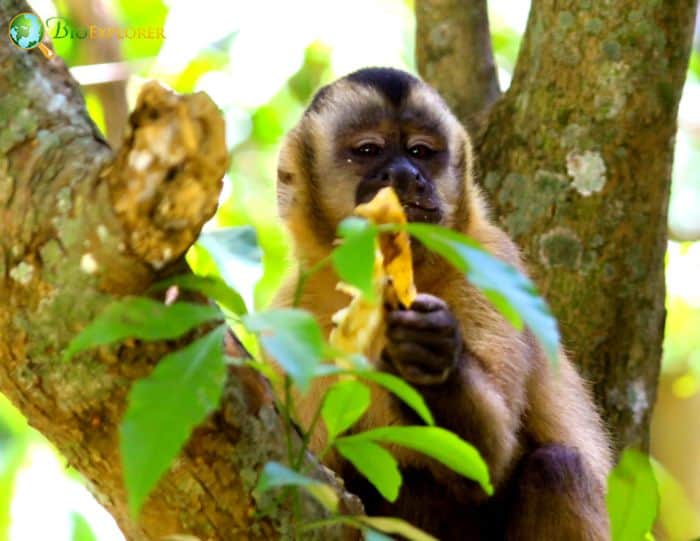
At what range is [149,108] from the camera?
2.81 m

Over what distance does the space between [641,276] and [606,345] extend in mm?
350

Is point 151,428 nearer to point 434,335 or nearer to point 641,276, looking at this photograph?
point 434,335

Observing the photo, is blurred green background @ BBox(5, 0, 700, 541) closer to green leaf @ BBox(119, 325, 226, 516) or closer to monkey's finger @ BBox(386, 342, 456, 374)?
monkey's finger @ BBox(386, 342, 456, 374)

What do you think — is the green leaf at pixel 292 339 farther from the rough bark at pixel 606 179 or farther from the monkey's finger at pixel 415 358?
the rough bark at pixel 606 179

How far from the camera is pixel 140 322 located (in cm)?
239

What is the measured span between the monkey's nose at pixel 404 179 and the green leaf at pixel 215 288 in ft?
7.92

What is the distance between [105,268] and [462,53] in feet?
13.2

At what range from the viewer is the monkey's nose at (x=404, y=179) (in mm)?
5078

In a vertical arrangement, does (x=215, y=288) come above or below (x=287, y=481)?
above

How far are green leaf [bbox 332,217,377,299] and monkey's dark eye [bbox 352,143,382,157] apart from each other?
3.25 meters

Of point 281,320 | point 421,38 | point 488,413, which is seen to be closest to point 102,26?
point 421,38

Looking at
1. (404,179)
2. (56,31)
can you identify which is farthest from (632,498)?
(56,31)

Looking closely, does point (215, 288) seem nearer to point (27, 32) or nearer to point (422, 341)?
point (27, 32)

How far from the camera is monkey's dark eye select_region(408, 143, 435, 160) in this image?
554cm
